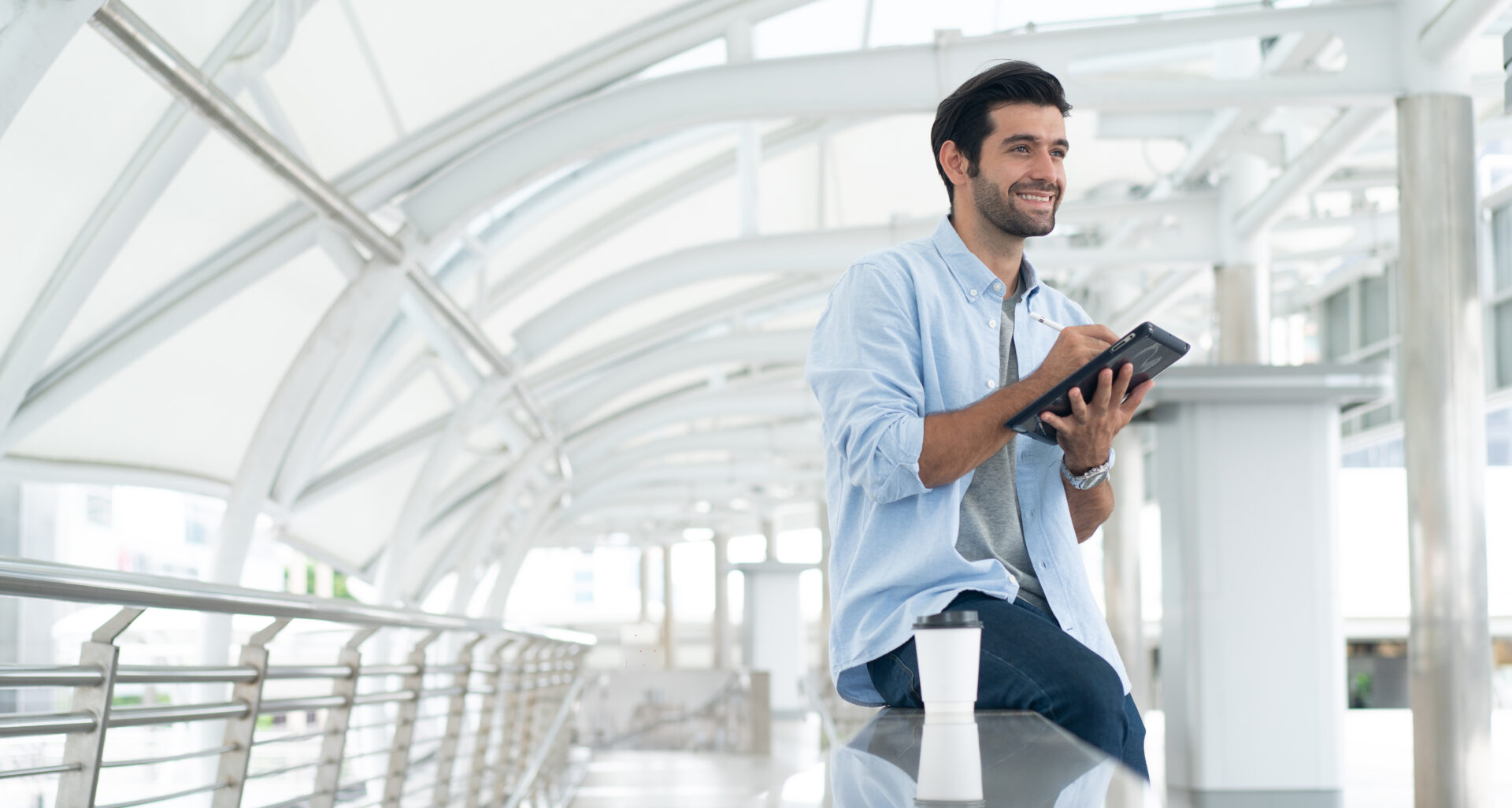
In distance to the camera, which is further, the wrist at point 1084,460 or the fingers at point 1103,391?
the wrist at point 1084,460

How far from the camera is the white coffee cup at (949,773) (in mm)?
1107

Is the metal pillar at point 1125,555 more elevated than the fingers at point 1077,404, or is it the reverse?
the fingers at point 1077,404

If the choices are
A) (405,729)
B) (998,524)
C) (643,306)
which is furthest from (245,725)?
(643,306)

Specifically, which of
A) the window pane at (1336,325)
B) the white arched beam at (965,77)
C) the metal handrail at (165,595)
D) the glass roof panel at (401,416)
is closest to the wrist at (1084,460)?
the metal handrail at (165,595)

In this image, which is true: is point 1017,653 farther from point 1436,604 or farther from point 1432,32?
point 1432,32

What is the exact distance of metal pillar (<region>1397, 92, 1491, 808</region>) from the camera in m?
7.01

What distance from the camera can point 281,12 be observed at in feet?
25.7

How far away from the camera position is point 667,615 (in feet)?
140

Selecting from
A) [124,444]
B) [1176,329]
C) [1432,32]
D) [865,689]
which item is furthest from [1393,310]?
[865,689]

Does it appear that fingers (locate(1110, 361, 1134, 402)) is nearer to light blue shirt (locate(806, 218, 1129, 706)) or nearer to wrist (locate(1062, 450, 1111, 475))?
wrist (locate(1062, 450, 1111, 475))

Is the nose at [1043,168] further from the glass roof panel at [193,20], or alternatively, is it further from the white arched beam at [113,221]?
the white arched beam at [113,221]

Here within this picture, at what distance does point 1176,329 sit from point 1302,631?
17525 millimetres

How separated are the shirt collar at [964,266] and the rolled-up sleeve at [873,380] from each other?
4.6 inches

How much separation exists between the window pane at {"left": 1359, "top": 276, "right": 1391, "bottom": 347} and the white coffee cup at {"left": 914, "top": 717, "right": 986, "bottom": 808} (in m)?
21.6
